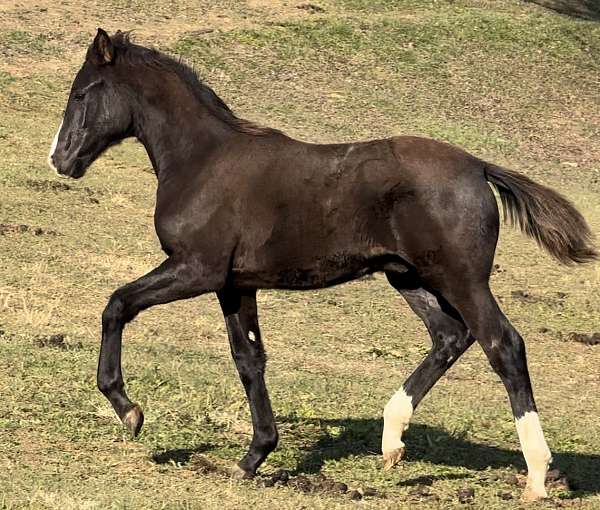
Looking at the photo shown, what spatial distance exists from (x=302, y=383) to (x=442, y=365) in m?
2.44

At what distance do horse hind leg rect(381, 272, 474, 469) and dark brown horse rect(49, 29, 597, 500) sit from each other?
3 centimetres

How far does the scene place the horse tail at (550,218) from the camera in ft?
29.0

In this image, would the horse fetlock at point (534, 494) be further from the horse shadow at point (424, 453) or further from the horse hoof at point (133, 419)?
the horse hoof at point (133, 419)

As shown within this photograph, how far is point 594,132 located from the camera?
26844 millimetres

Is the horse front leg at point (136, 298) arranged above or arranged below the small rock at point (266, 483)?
above

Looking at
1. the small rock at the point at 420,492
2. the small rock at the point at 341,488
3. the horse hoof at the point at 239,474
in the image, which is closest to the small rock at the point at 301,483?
the small rock at the point at 341,488

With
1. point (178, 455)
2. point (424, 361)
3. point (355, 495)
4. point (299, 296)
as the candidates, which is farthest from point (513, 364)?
point (299, 296)

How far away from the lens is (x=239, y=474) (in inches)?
340

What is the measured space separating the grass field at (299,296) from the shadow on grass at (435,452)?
3 centimetres

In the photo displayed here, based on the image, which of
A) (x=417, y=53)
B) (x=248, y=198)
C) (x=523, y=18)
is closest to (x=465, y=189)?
(x=248, y=198)

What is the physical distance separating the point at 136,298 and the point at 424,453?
2468 mm

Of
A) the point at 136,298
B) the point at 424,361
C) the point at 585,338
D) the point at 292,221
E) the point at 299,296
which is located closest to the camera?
the point at 136,298

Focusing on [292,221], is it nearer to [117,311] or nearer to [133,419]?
[117,311]

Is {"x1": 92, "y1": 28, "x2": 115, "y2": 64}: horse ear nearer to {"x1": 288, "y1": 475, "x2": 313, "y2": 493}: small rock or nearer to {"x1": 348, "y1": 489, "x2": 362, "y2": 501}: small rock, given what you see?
{"x1": 288, "y1": 475, "x2": 313, "y2": 493}: small rock
